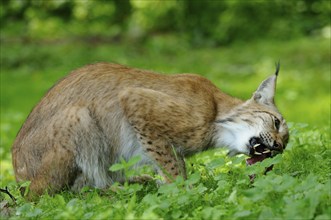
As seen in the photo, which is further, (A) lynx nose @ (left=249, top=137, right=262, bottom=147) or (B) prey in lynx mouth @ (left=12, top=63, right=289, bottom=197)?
(A) lynx nose @ (left=249, top=137, right=262, bottom=147)

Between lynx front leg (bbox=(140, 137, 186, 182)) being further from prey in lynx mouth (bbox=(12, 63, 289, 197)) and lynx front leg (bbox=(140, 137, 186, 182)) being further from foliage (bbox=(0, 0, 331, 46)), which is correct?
foliage (bbox=(0, 0, 331, 46))

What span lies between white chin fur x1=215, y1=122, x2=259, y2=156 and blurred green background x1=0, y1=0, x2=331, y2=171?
11.8 m

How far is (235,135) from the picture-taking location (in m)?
6.74

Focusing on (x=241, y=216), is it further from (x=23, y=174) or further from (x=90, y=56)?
(x=90, y=56)

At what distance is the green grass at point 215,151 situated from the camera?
478 cm

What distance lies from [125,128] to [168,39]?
2047cm

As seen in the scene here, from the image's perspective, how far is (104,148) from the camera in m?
6.53

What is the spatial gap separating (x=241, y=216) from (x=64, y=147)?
2234 millimetres

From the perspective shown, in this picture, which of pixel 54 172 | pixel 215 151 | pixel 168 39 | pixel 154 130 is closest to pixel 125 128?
pixel 154 130

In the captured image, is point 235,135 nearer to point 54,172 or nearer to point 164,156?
point 164,156

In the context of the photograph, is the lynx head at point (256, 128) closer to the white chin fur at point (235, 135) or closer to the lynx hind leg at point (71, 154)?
the white chin fur at point (235, 135)

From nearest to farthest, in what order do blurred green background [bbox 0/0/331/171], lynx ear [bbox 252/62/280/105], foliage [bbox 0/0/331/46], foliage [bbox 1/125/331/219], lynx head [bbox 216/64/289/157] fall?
foliage [bbox 1/125/331/219] < lynx head [bbox 216/64/289/157] < lynx ear [bbox 252/62/280/105] < blurred green background [bbox 0/0/331/171] < foliage [bbox 0/0/331/46]

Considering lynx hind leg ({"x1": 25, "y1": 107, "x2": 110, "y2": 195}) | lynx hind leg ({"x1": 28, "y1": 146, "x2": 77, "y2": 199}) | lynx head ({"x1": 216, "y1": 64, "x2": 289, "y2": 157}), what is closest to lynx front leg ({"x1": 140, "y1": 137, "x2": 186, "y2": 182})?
lynx hind leg ({"x1": 25, "y1": 107, "x2": 110, "y2": 195})

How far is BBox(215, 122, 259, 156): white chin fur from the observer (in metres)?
6.69
